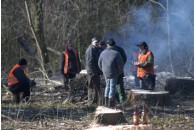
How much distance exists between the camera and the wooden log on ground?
14.8 meters

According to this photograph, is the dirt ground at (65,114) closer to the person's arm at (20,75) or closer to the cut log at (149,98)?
the cut log at (149,98)

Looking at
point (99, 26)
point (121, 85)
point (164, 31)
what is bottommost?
point (121, 85)

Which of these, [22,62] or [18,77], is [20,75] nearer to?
[18,77]

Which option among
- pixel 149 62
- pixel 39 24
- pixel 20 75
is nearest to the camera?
pixel 20 75

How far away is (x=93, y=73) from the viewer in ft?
41.7

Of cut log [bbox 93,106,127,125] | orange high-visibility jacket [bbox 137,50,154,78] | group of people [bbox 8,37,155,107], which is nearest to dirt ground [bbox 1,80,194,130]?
cut log [bbox 93,106,127,125]

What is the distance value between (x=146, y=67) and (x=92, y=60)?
1752 mm

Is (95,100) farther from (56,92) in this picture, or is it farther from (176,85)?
(176,85)

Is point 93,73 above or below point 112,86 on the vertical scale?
above

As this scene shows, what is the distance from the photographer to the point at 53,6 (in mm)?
23578

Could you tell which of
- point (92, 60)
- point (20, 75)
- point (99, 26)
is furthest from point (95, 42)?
point (99, 26)

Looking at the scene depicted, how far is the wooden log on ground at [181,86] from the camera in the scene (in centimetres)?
1477

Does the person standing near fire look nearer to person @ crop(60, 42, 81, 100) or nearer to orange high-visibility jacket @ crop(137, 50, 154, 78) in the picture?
orange high-visibility jacket @ crop(137, 50, 154, 78)

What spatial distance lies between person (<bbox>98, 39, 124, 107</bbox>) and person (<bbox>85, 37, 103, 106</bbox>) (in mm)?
452
